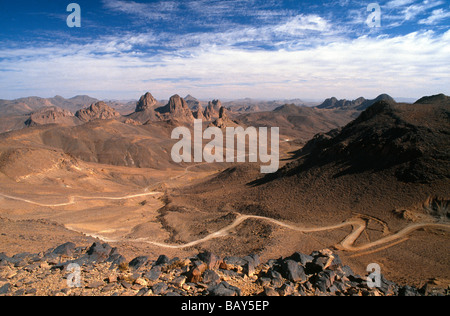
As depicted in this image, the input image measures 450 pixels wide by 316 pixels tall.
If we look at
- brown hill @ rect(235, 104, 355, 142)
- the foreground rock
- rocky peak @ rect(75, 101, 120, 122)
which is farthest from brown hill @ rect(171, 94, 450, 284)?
rocky peak @ rect(75, 101, 120, 122)

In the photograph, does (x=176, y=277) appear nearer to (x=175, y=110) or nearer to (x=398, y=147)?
(x=398, y=147)

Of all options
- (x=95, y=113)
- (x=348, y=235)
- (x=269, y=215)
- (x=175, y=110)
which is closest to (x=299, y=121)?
(x=175, y=110)

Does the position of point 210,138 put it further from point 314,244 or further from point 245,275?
point 245,275

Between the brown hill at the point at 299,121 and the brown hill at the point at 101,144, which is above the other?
the brown hill at the point at 299,121

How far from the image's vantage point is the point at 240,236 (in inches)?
860

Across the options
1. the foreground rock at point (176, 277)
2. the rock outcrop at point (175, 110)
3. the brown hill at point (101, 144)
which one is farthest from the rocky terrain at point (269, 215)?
the rock outcrop at point (175, 110)

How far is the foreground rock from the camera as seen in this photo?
8.84 metres

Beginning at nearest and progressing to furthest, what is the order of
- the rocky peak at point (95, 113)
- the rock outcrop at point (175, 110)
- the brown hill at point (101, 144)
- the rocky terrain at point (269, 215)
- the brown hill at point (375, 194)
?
the rocky terrain at point (269, 215), the brown hill at point (375, 194), the brown hill at point (101, 144), the rocky peak at point (95, 113), the rock outcrop at point (175, 110)

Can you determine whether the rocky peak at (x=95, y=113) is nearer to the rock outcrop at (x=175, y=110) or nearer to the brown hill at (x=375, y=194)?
the rock outcrop at (x=175, y=110)

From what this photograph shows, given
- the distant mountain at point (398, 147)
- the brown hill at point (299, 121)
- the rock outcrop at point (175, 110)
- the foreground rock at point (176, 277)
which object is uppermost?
the rock outcrop at point (175, 110)

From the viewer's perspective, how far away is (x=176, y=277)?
9984mm

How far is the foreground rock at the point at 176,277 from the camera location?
8.84 metres

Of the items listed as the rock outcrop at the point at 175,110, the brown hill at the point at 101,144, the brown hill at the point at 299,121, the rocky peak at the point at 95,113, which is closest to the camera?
the brown hill at the point at 101,144

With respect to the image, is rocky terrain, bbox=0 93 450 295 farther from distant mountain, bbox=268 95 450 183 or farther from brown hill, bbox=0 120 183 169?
brown hill, bbox=0 120 183 169
